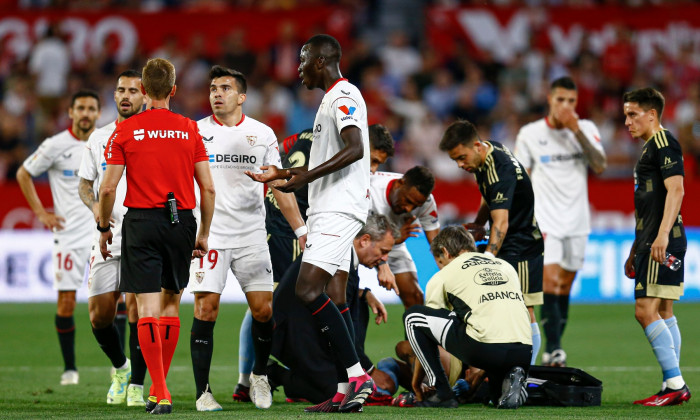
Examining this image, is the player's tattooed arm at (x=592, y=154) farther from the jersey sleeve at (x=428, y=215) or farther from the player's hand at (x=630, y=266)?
the player's hand at (x=630, y=266)

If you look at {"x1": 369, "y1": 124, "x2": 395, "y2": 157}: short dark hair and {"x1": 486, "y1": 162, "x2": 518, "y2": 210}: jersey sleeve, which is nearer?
{"x1": 486, "y1": 162, "x2": 518, "y2": 210}: jersey sleeve

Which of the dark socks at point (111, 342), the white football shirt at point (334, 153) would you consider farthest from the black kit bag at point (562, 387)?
A: the dark socks at point (111, 342)

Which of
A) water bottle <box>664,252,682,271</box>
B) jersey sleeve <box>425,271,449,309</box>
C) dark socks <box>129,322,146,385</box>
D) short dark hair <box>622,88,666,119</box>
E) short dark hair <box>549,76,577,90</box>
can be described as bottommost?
dark socks <box>129,322,146,385</box>

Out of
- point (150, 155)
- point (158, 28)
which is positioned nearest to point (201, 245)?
point (150, 155)

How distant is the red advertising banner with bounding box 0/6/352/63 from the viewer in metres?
18.8

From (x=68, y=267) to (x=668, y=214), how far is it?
5.36 metres

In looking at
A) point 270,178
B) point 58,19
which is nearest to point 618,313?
point 270,178

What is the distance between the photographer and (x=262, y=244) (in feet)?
23.6

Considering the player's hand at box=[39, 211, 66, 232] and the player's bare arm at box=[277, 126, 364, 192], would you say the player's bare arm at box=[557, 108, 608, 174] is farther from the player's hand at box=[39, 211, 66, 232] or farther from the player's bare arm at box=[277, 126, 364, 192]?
the player's hand at box=[39, 211, 66, 232]

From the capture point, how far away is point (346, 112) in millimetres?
6051

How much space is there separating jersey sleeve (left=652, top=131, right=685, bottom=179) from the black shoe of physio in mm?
1907

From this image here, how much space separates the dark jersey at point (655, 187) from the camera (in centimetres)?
719

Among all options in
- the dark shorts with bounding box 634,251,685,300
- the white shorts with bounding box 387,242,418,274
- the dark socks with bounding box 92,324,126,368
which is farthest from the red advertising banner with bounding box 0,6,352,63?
the dark shorts with bounding box 634,251,685,300

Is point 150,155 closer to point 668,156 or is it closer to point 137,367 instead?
point 137,367
